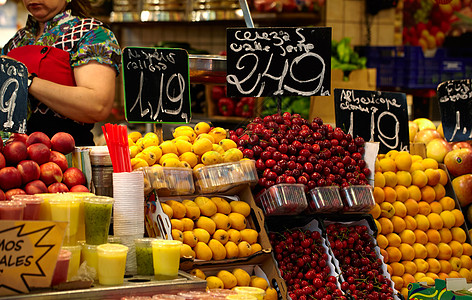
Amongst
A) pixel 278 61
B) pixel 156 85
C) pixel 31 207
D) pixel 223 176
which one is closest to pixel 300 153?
pixel 223 176

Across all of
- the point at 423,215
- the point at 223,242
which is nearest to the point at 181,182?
the point at 223,242

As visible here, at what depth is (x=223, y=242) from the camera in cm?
233

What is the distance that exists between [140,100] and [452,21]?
17.0ft

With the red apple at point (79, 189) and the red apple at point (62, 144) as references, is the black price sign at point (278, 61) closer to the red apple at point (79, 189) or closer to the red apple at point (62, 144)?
the red apple at point (62, 144)

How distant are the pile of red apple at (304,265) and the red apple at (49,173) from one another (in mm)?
905

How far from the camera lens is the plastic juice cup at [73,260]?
1624 mm

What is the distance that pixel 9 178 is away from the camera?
186 centimetres

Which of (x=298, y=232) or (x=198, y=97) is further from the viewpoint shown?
(x=198, y=97)

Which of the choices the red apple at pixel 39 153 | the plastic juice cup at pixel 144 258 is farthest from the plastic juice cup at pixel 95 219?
the red apple at pixel 39 153

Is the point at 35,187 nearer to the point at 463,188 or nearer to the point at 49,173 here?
the point at 49,173

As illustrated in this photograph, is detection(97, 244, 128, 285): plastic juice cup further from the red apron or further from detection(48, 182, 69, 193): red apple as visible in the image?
the red apron

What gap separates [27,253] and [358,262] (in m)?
Answer: 1.48

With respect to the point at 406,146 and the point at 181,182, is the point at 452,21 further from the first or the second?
the point at 181,182

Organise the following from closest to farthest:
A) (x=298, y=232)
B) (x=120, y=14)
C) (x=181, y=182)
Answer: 1. (x=181, y=182)
2. (x=298, y=232)
3. (x=120, y=14)
